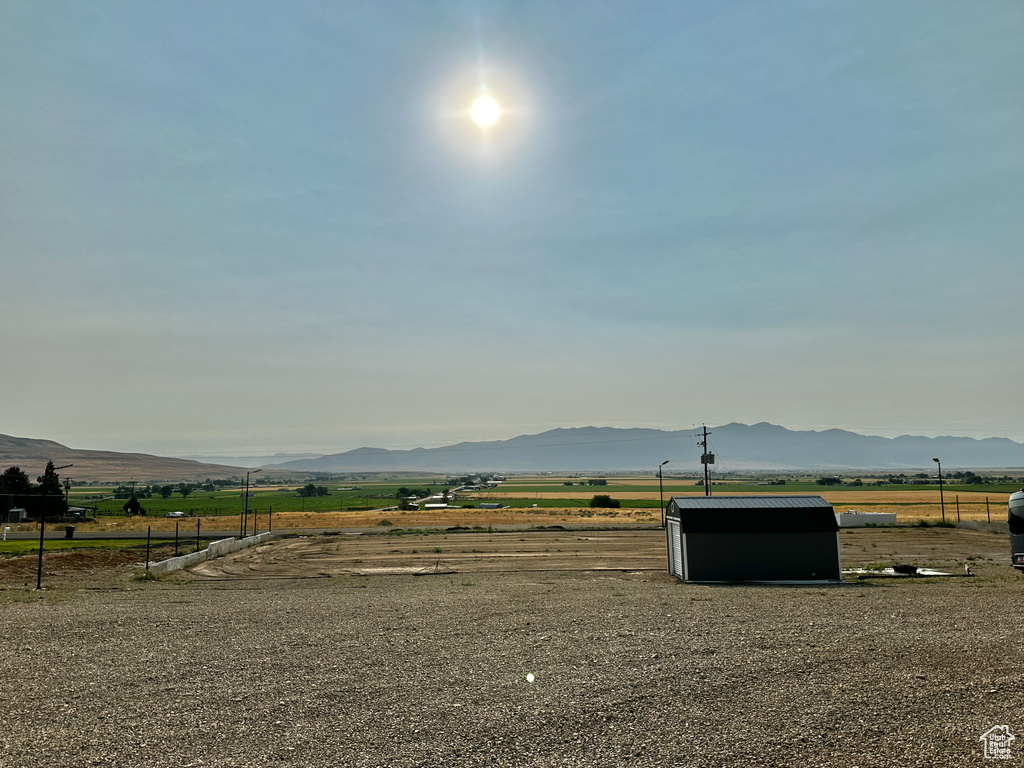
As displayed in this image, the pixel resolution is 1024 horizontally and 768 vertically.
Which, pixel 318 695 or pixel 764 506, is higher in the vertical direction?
pixel 764 506

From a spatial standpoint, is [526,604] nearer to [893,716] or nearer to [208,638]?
[208,638]

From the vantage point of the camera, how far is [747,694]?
42.9ft

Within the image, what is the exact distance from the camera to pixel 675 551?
32094 millimetres

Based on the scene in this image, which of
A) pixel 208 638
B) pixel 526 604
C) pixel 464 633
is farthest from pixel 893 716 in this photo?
pixel 208 638

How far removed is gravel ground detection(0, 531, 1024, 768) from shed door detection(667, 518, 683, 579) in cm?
721

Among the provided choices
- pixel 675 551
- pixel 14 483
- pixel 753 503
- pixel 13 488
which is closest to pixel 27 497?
pixel 13 488

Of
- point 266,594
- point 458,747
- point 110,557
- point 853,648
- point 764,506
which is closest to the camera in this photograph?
point 458,747

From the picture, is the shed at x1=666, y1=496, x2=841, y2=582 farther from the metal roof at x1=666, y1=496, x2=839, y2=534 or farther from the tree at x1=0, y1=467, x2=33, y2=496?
the tree at x1=0, y1=467, x2=33, y2=496

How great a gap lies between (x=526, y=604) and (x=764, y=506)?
14.6 metres

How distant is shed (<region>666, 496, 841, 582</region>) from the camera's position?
30.3 m

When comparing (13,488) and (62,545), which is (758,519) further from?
(13,488)

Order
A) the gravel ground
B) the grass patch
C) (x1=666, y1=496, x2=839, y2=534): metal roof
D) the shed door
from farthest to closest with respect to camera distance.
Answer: the grass patch
the shed door
(x1=666, y1=496, x2=839, y2=534): metal roof
the gravel ground

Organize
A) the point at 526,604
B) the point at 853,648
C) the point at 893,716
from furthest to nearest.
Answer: the point at 526,604 < the point at 853,648 < the point at 893,716

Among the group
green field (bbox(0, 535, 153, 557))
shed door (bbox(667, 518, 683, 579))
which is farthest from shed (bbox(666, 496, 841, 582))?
green field (bbox(0, 535, 153, 557))
